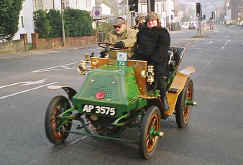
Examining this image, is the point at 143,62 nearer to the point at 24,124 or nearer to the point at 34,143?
the point at 34,143

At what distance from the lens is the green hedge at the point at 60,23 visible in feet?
93.0

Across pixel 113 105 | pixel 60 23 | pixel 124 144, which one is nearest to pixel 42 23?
pixel 60 23

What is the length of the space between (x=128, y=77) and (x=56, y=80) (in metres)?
7.11

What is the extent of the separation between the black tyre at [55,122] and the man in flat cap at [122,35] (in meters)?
1.39

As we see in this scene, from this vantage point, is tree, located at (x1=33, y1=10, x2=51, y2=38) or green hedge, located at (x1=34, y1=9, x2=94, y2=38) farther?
green hedge, located at (x1=34, y1=9, x2=94, y2=38)

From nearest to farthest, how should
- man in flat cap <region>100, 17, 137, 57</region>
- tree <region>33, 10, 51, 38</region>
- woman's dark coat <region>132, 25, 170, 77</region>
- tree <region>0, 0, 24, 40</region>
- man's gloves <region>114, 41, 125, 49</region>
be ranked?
woman's dark coat <region>132, 25, 170, 77</region> → man's gloves <region>114, 41, 125, 49</region> → man in flat cap <region>100, 17, 137, 57</region> → tree <region>0, 0, 24, 40</region> → tree <region>33, 10, 51, 38</region>

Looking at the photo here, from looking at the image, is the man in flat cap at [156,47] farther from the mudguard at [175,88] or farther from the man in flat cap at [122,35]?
the man in flat cap at [122,35]

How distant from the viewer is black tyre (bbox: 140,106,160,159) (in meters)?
4.70

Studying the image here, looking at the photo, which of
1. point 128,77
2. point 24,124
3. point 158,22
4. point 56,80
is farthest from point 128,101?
point 56,80

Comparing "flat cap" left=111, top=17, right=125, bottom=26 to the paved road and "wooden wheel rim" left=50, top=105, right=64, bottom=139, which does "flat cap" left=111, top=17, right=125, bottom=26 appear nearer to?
"wooden wheel rim" left=50, top=105, right=64, bottom=139

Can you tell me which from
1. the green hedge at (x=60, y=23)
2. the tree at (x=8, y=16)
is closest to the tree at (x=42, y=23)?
the green hedge at (x=60, y=23)

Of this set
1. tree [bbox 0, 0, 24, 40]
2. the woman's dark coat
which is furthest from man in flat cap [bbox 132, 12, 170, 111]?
tree [bbox 0, 0, 24, 40]

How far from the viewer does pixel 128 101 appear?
491 cm

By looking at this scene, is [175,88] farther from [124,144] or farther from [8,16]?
[8,16]
